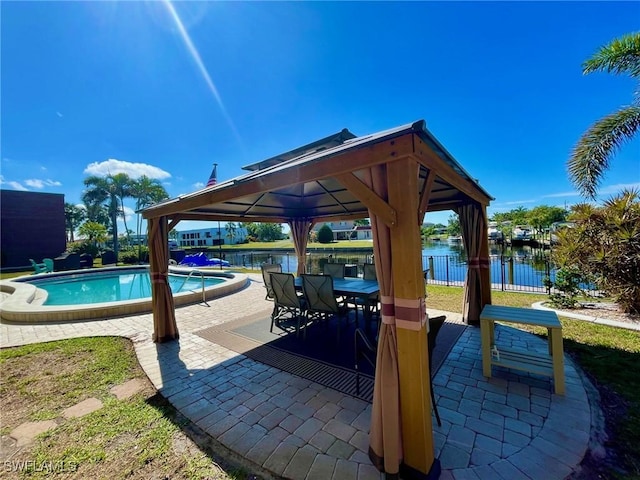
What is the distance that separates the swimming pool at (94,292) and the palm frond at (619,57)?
10.3 meters

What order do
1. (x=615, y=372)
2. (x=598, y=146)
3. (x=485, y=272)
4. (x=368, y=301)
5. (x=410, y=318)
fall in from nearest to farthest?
(x=410, y=318) → (x=615, y=372) → (x=368, y=301) → (x=485, y=272) → (x=598, y=146)

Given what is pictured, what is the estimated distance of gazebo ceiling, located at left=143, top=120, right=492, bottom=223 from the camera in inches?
68.4

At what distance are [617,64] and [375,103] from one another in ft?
16.7

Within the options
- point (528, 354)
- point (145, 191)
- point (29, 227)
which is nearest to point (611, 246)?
point (528, 354)

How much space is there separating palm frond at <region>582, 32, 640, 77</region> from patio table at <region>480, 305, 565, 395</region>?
575cm

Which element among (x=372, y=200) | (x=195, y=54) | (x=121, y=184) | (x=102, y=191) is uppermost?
(x=121, y=184)

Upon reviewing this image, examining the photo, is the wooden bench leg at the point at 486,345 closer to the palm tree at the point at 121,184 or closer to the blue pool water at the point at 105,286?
the blue pool water at the point at 105,286

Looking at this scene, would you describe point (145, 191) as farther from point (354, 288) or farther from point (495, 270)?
point (495, 270)

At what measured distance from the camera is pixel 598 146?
5512 mm

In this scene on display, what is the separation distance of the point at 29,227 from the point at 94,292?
15.4m

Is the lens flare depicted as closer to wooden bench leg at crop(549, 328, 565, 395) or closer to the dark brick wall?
wooden bench leg at crop(549, 328, 565, 395)

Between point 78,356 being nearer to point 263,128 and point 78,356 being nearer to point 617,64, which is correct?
point 263,128

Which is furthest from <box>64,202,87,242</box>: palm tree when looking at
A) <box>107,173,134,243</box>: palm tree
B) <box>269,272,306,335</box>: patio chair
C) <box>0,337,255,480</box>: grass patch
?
<box>269,272,306,335</box>: patio chair

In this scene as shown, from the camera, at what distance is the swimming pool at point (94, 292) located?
5688mm
